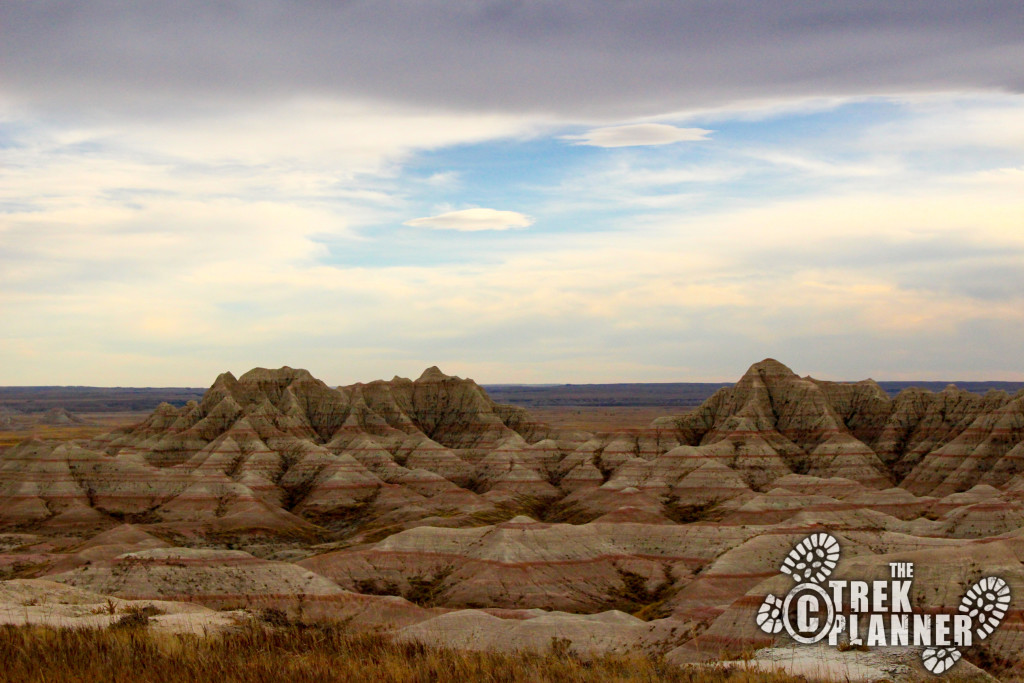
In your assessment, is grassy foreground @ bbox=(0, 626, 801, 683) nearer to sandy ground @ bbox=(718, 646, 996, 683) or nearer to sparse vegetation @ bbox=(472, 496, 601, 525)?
sandy ground @ bbox=(718, 646, 996, 683)

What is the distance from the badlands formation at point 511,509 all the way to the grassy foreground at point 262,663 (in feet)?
43.9

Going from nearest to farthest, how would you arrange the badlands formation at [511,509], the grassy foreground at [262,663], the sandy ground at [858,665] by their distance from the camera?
the grassy foreground at [262,663]
the sandy ground at [858,665]
the badlands formation at [511,509]

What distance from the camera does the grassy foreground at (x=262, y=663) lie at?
15.8 metres

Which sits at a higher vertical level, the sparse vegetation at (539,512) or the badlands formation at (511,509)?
the badlands formation at (511,509)

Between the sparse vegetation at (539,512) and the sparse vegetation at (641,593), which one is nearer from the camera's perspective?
the sparse vegetation at (641,593)

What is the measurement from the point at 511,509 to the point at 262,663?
375 feet

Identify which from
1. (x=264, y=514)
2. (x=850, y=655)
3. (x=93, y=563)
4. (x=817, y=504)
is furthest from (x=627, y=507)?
(x=850, y=655)

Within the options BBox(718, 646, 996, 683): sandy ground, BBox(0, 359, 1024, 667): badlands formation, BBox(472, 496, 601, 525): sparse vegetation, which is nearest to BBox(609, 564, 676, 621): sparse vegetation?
BBox(0, 359, 1024, 667): badlands formation

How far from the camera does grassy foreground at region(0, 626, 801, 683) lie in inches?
621

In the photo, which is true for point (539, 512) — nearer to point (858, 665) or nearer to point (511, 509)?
point (511, 509)

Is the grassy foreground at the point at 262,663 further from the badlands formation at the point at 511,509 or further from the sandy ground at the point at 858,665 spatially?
the badlands formation at the point at 511,509

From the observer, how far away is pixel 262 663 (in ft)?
56.0

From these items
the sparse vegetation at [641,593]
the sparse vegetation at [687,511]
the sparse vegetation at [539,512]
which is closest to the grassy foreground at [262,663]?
the sparse vegetation at [641,593]

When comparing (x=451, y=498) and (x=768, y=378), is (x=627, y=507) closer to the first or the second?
(x=451, y=498)
